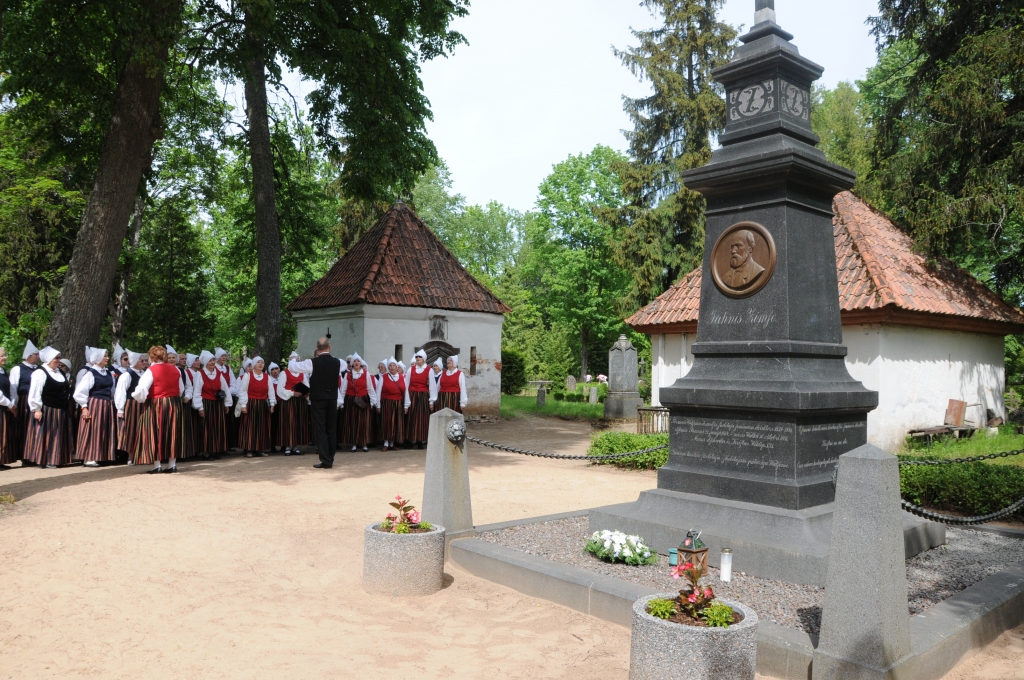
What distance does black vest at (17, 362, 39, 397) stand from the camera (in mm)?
11841

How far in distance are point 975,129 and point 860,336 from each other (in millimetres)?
5664

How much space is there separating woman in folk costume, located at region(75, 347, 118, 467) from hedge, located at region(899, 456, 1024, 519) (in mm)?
11967

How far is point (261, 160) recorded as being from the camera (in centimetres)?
1778

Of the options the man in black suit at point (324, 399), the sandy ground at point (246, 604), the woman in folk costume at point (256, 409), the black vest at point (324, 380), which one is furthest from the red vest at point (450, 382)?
the sandy ground at point (246, 604)

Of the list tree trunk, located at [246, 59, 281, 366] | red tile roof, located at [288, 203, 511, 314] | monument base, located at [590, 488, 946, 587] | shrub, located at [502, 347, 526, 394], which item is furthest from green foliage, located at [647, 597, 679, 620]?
shrub, located at [502, 347, 526, 394]

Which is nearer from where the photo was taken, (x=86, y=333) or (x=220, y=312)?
(x=86, y=333)

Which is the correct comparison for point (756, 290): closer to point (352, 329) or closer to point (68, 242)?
point (352, 329)

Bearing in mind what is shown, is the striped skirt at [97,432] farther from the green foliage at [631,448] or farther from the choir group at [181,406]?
the green foliage at [631,448]

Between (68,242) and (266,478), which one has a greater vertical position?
(68,242)

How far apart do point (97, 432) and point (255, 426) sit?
2835 millimetres

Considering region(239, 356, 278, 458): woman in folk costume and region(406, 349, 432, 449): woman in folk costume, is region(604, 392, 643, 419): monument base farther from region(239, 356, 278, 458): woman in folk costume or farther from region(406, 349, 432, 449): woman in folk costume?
region(239, 356, 278, 458): woman in folk costume

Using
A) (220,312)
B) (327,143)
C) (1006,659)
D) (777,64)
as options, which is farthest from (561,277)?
(1006,659)

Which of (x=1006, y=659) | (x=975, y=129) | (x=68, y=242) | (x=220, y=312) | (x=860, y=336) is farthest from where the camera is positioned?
(x=220, y=312)

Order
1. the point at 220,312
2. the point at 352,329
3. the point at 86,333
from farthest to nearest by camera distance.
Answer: the point at 220,312, the point at 352,329, the point at 86,333
